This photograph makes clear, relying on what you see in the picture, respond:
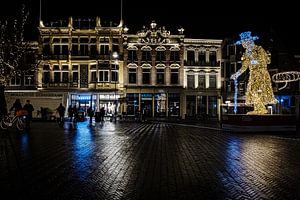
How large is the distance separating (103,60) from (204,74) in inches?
563

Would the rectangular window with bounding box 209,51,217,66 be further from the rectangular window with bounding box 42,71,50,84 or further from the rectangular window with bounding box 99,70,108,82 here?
the rectangular window with bounding box 42,71,50,84

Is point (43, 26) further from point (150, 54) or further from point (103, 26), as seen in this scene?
point (150, 54)

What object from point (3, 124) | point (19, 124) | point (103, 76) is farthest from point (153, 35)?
point (3, 124)

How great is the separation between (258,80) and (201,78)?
88.4 feet

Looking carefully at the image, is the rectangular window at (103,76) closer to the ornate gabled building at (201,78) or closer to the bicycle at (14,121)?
the ornate gabled building at (201,78)

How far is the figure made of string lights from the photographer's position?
74.0 ft

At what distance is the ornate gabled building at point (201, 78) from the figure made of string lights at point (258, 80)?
26.0 meters

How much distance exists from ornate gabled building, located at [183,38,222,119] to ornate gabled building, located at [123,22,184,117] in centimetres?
105

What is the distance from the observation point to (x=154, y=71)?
49000mm

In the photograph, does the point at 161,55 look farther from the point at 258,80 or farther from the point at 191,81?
the point at 258,80

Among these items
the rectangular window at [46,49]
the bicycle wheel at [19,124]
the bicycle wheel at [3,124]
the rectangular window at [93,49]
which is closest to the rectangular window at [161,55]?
the rectangular window at [93,49]

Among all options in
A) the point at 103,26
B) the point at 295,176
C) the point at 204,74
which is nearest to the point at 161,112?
the point at 204,74

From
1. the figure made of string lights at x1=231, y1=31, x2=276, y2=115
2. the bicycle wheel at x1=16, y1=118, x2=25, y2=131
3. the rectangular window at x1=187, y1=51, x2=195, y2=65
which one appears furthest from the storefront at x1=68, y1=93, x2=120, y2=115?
the figure made of string lights at x1=231, y1=31, x2=276, y2=115

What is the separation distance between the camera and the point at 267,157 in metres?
10.8
